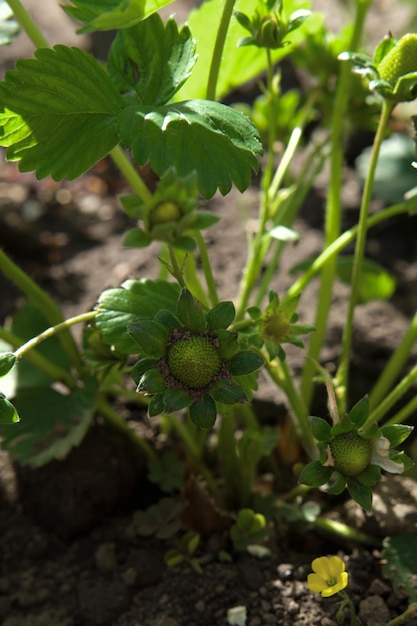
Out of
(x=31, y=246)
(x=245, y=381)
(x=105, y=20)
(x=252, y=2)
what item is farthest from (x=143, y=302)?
(x=31, y=246)

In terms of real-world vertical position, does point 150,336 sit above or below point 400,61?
below

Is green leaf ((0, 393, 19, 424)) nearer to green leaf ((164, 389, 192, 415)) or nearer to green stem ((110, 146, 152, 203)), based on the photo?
green leaf ((164, 389, 192, 415))

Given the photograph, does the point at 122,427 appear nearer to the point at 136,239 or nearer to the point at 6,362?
the point at 6,362

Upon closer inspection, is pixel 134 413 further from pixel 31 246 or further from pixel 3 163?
pixel 3 163

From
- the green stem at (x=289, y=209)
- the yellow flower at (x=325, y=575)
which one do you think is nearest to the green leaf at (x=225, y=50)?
the green stem at (x=289, y=209)

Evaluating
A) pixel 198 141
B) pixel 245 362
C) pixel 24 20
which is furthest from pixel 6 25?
pixel 245 362

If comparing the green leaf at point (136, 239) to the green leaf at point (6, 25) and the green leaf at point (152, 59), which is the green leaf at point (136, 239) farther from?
the green leaf at point (6, 25)
